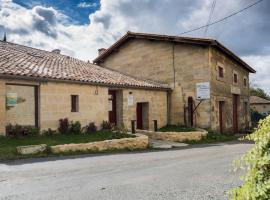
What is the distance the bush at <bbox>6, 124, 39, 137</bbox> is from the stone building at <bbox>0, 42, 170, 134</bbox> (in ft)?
0.77

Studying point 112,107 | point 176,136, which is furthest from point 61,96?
point 176,136

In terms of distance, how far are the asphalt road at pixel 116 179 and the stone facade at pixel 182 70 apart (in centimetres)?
1010

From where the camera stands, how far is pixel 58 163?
9070mm

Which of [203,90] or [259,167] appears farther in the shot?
[203,90]

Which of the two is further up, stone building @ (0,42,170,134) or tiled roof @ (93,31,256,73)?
tiled roof @ (93,31,256,73)

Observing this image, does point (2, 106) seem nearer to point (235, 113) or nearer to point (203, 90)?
point (203, 90)

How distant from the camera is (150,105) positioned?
19.3 metres

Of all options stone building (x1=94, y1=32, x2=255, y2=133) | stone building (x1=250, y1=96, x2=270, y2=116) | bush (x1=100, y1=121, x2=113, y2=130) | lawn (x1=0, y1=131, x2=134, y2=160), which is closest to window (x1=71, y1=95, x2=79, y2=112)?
lawn (x1=0, y1=131, x2=134, y2=160)

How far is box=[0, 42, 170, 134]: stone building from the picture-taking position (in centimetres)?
1263

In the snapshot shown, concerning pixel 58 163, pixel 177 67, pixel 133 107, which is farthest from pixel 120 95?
pixel 58 163

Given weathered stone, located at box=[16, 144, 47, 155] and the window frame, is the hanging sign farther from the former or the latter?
the window frame

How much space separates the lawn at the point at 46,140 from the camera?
10.0 m

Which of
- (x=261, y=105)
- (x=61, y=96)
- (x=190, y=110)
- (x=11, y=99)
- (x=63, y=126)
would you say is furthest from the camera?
(x=261, y=105)

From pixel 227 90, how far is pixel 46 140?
1440 centimetres
